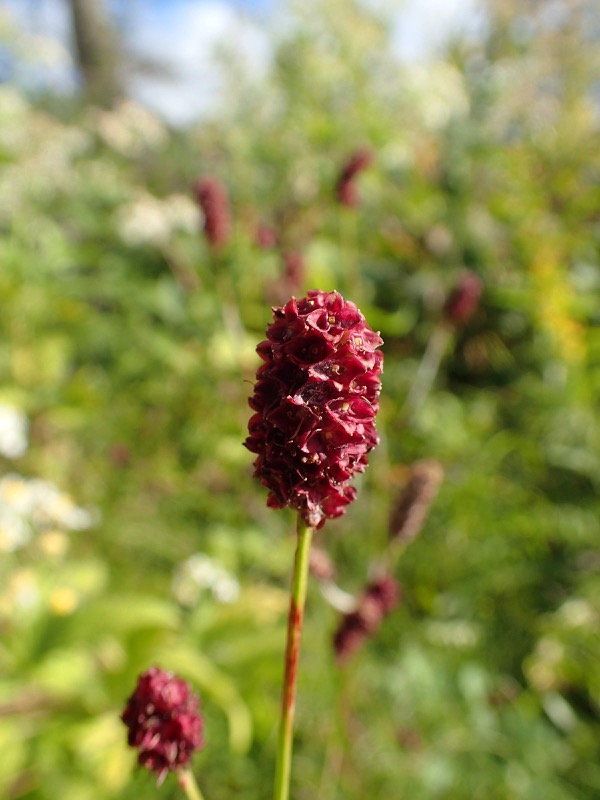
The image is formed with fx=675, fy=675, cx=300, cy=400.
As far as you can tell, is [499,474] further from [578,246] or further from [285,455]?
[285,455]

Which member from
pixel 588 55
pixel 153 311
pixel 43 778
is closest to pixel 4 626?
pixel 43 778

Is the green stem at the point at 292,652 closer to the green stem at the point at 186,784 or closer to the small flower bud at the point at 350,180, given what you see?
the green stem at the point at 186,784

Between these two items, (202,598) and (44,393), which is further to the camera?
(44,393)

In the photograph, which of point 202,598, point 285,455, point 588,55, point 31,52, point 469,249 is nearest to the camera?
point 285,455

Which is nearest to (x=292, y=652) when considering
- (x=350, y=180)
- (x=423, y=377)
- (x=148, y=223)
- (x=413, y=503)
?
(x=413, y=503)

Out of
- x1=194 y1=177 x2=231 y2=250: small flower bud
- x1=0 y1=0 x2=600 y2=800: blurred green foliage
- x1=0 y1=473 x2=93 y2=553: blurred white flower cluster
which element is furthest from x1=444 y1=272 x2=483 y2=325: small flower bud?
x1=0 y1=473 x2=93 y2=553: blurred white flower cluster

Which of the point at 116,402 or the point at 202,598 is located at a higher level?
the point at 116,402

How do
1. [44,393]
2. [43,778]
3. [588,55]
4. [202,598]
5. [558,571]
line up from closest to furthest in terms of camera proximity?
[43,778] → [202,598] → [558,571] → [44,393] → [588,55]

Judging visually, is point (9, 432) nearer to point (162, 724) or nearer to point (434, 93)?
point (162, 724)
